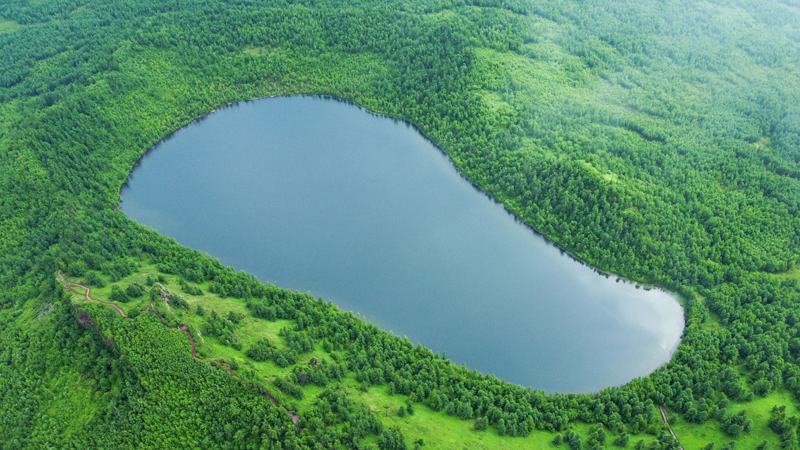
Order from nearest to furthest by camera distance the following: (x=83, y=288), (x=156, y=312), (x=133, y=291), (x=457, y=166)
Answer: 1. (x=156, y=312)
2. (x=133, y=291)
3. (x=83, y=288)
4. (x=457, y=166)

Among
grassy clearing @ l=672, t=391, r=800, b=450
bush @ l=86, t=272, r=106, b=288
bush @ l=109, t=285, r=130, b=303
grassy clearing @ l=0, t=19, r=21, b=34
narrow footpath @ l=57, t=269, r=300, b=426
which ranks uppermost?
grassy clearing @ l=0, t=19, r=21, b=34

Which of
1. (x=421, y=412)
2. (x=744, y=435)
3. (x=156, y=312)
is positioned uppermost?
(x=744, y=435)

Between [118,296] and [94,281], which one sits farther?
[94,281]

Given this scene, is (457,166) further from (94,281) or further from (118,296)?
(94,281)

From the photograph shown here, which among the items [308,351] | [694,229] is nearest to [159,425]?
[308,351]

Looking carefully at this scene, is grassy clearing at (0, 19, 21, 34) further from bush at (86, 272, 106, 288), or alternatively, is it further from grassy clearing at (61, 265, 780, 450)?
grassy clearing at (61, 265, 780, 450)

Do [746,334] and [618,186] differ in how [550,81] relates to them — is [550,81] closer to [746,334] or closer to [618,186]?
[618,186]

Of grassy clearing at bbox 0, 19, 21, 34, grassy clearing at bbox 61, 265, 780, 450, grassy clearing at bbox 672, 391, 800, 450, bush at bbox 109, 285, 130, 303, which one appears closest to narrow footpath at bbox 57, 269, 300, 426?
grassy clearing at bbox 61, 265, 780, 450

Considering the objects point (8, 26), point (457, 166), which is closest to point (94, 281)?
point (457, 166)

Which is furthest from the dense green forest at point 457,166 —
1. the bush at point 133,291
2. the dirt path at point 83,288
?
the dirt path at point 83,288
